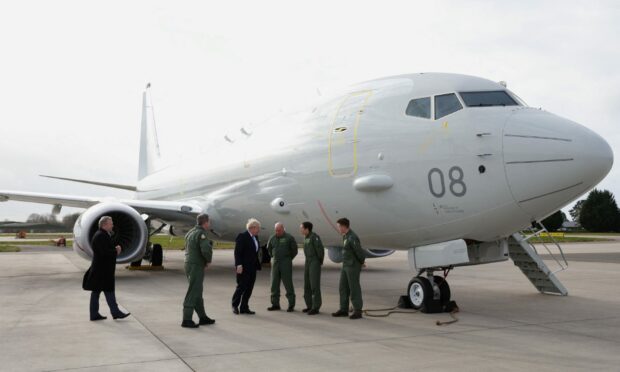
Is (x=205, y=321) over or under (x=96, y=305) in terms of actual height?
under

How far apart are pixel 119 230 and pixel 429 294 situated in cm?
794

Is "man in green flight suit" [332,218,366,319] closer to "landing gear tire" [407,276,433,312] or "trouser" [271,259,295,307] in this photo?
"trouser" [271,259,295,307]

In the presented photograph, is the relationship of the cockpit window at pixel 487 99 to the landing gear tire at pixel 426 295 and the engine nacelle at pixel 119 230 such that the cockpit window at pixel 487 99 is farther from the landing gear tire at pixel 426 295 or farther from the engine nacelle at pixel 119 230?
the engine nacelle at pixel 119 230

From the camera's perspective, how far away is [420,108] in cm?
831

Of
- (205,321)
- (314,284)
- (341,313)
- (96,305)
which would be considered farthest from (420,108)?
(96,305)

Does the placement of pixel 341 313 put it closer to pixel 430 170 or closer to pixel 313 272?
pixel 313 272

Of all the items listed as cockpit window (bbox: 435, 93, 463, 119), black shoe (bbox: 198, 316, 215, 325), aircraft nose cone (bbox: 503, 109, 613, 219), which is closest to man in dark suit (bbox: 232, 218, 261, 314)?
black shoe (bbox: 198, 316, 215, 325)

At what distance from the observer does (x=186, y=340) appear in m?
6.26

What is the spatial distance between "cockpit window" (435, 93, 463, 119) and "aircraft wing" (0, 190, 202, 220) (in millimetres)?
7744

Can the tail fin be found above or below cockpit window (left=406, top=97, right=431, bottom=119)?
above

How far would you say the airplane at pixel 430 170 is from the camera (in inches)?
282

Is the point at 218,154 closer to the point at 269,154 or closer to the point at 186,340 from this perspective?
the point at 269,154

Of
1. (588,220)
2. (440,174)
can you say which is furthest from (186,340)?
(588,220)

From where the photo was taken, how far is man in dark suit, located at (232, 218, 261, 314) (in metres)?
8.28
